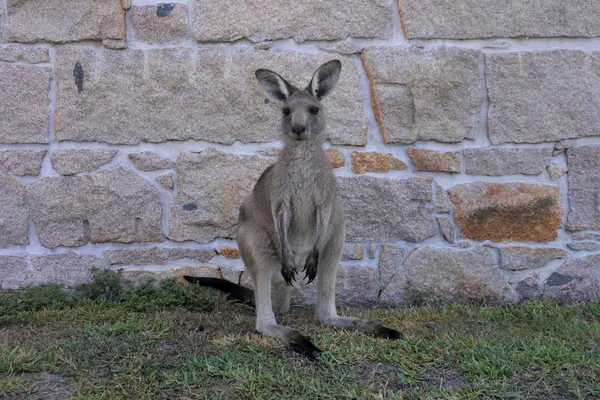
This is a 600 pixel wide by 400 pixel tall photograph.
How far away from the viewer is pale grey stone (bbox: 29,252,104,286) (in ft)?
13.3

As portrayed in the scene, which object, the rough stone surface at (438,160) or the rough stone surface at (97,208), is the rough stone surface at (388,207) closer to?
the rough stone surface at (438,160)

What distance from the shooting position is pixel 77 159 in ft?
13.2

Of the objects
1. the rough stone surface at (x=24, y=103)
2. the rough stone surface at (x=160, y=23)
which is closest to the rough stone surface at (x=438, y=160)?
the rough stone surface at (x=160, y=23)

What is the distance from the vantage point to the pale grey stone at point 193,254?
160 inches

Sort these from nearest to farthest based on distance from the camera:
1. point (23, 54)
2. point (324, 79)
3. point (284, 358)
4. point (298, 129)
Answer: point (284, 358), point (298, 129), point (324, 79), point (23, 54)

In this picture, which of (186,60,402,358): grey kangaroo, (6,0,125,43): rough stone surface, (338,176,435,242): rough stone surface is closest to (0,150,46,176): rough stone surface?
(6,0,125,43): rough stone surface

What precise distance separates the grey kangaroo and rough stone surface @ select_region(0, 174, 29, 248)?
164 cm

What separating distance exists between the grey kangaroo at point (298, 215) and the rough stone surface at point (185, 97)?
68 cm

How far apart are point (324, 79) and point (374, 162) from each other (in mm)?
915

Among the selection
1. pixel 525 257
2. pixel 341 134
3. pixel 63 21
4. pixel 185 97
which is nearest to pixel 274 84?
pixel 341 134

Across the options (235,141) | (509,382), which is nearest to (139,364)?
(509,382)

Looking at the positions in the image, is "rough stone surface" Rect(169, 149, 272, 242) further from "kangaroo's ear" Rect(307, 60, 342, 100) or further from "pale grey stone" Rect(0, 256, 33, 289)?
"pale grey stone" Rect(0, 256, 33, 289)

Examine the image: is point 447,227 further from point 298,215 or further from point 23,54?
point 23,54

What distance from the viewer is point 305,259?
11.1ft
